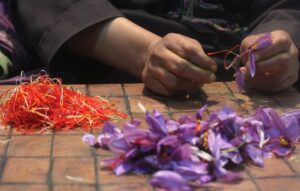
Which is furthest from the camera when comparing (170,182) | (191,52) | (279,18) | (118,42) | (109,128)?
(279,18)

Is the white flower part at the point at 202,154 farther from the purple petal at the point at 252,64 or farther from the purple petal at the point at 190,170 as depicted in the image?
the purple petal at the point at 252,64

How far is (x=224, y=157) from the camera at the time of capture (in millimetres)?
802

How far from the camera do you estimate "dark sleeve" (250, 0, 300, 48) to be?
1.17 meters

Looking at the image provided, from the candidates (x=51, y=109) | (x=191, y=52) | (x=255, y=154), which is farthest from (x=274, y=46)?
(x=51, y=109)

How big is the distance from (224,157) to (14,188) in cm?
27

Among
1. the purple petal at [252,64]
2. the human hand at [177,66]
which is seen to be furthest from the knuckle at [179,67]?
the purple petal at [252,64]

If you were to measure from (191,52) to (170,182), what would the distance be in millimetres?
312

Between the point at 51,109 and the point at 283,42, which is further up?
the point at 283,42

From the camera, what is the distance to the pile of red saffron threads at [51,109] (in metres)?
0.92

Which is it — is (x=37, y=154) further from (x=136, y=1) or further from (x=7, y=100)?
(x=136, y=1)

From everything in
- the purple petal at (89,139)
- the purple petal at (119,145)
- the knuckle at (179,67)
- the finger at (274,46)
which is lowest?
the purple petal at (89,139)

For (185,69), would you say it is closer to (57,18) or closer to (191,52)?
(191,52)

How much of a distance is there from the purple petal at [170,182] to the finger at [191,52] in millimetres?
295

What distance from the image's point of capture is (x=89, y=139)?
859 mm
